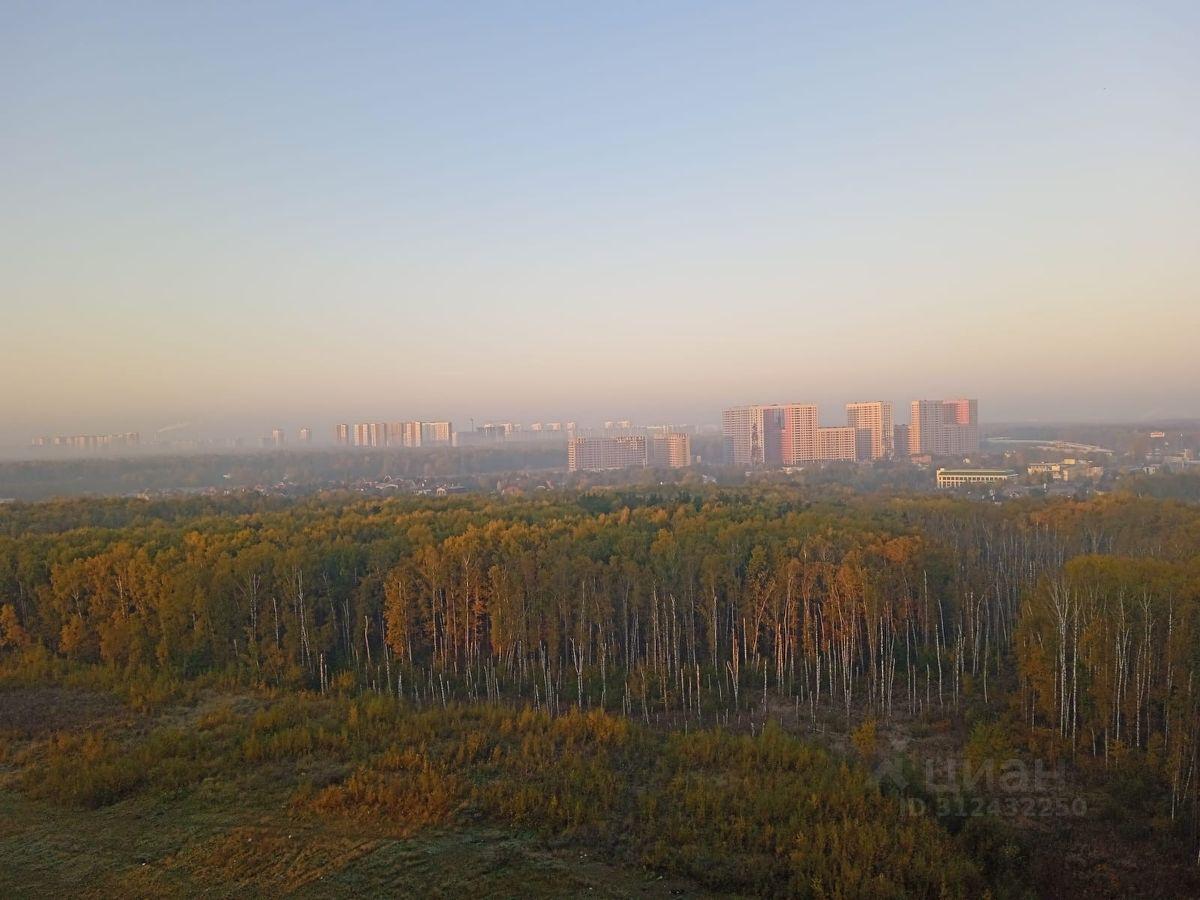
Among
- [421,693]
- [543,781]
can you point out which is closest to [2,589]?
[421,693]

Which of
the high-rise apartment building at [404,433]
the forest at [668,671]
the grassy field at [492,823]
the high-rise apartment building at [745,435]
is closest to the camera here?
the grassy field at [492,823]

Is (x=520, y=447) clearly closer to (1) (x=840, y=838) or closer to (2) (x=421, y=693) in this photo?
(2) (x=421, y=693)

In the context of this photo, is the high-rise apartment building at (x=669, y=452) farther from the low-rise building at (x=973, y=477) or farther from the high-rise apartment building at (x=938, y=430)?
the low-rise building at (x=973, y=477)

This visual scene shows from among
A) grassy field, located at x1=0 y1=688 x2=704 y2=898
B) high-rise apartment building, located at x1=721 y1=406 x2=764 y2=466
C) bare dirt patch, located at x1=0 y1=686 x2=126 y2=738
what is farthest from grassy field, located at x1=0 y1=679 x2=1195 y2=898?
high-rise apartment building, located at x1=721 y1=406 x2=764 y2=466

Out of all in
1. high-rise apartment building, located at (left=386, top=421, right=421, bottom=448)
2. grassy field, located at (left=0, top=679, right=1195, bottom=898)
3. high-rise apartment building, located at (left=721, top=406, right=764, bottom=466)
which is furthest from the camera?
high-rise apartment building, located at (left=386, top=421, right=421, bottom=448)

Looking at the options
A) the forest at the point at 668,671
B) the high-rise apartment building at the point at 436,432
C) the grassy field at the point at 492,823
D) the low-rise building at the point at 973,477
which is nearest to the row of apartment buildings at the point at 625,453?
the high-rise apartment building at the point at 436,432

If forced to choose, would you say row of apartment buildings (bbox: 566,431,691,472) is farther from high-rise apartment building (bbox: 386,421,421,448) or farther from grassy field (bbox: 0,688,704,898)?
grassy field (bbox: 0,688,704,898)

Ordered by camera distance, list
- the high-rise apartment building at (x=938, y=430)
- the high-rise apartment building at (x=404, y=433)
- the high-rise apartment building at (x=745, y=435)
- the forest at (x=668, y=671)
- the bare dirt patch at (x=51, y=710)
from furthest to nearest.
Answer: the high-rise apartment building at (x=404, y=433)
the high-rise apartment building at (x=745, y=435)
the high-rise apartment building at (x=938, y=430)
the bare dirt patch at (x=51, y=710)
the forest at (x=668, y=671)
